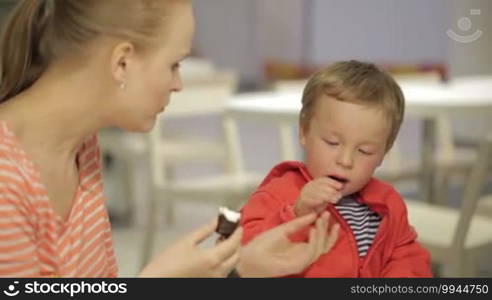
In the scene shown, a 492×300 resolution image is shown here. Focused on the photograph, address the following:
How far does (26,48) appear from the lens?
894 millimetres

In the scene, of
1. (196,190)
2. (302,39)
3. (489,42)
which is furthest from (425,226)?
(302,39)

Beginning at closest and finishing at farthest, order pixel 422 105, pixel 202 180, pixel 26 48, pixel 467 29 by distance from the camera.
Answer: pixel 26 48 → pixel 467 29 → pixel 422 105 → pixel 202 180

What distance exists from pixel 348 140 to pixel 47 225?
360 millimetres

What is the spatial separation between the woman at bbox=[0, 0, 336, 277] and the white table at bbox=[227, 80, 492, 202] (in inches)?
31.5

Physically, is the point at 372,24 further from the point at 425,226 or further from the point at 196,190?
the point at 425,226

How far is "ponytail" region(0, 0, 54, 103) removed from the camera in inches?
35.0

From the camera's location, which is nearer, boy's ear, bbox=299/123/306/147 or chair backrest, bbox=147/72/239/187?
boy's ear, bbox=299/123/306/147

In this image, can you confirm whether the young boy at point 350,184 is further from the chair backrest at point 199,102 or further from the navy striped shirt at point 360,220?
the chair backrest at point 199,102

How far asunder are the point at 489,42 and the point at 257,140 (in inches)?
124

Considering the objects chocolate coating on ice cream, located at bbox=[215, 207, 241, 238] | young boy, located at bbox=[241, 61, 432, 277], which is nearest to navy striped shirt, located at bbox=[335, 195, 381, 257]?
young boy, located at bbox=[241, 61, 432, 277]

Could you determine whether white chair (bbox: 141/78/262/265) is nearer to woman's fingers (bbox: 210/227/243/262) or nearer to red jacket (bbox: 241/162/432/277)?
red jacket (bbox: 241/162/432/277)

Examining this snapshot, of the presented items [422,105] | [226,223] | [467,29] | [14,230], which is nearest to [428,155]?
[422,105]

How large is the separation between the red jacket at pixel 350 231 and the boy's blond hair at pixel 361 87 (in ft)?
0.24

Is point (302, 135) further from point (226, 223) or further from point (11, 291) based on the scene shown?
point (11, 291)
